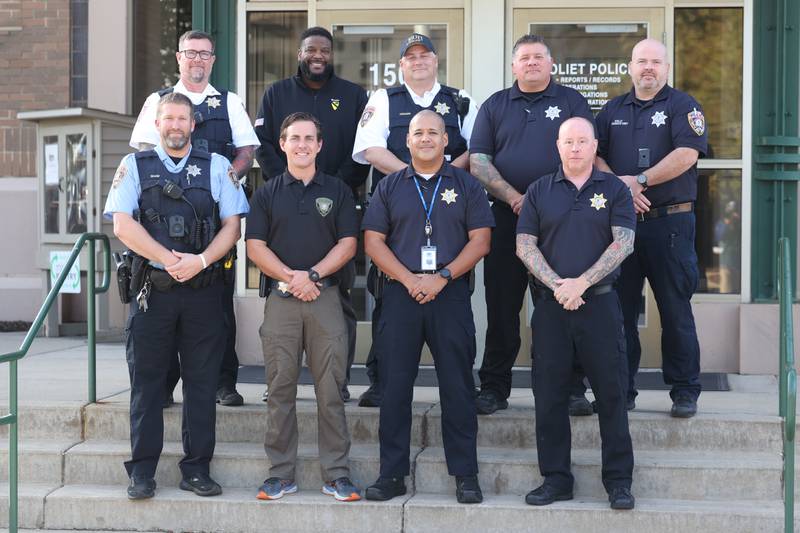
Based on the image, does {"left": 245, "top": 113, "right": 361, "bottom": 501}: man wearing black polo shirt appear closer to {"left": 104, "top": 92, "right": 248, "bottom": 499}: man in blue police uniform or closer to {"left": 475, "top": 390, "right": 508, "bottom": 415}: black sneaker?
{"left": 104, "top": 92, "right": 248, "bottom": 499}: man in blue police uniform

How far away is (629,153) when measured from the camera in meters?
5.73

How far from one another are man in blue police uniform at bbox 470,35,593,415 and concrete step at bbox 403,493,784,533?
28.0 inches

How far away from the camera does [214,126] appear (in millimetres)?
6008

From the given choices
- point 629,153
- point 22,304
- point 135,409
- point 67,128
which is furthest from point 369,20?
point 22,304

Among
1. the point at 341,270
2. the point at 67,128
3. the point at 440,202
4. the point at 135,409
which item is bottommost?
the point at 135,409

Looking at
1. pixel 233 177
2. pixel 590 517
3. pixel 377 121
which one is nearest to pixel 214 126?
pixel 233 177

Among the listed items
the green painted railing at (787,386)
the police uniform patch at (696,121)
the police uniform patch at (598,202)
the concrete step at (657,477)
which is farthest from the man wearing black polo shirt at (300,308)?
the green painted railing at (787,386)

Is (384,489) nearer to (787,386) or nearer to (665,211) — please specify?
(787,386)

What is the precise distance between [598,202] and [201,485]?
2.52m

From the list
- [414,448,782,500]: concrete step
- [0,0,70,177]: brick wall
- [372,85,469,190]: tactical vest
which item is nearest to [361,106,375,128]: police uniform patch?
[372,85,469,190]: tactical vest

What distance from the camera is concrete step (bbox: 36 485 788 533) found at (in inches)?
202

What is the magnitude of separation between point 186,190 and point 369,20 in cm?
286

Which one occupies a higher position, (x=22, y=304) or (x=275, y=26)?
(x=275, y=26)

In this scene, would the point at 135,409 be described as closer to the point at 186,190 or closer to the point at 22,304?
the point at 186,190
